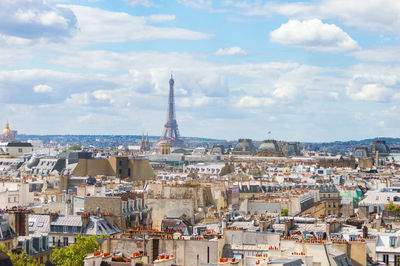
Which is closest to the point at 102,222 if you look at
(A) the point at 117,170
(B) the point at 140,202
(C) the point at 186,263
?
(B) the point at 140,202

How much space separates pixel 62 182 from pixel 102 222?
120 ft

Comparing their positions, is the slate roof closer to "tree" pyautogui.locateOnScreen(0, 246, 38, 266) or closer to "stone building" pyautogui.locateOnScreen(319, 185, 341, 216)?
"tree" pyautogui.locateOnScreen(0, 246, 38, 266)

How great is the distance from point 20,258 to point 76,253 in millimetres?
2660

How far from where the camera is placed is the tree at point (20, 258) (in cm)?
3659

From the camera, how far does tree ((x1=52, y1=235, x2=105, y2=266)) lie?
3947 centimetres

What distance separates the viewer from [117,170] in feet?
379

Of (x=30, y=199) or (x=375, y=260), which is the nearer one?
(x=375, y=260)

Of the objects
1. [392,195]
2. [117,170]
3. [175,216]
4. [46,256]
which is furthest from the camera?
[117,170]

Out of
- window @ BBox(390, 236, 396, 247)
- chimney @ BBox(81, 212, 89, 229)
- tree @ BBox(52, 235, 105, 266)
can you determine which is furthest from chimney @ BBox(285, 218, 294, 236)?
chimney @ BBox(81, 212, 89, 229)

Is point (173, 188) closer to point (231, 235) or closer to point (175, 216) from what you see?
point (175, 216)

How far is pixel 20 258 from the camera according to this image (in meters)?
38.4

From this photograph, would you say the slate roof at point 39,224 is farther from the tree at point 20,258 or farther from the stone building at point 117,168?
the stone building at point 117,168

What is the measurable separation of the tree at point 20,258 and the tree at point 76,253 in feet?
3.91

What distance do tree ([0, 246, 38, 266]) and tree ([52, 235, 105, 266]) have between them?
1.19m
